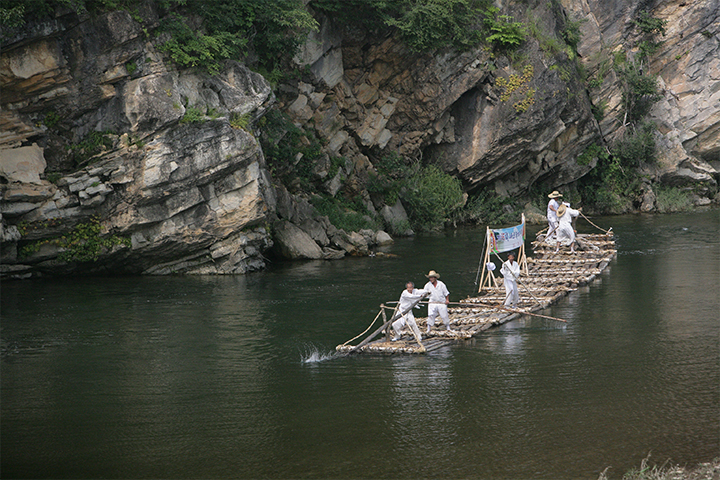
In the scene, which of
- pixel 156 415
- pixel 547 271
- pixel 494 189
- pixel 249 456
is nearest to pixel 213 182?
pixel 547 271

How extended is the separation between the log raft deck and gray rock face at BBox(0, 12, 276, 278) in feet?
26.9

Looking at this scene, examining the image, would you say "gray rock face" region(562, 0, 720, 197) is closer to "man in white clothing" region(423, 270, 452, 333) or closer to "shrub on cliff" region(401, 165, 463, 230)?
"shrub on cliff" region(401, 165, 463, 230)

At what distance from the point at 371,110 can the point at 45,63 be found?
1720 cm

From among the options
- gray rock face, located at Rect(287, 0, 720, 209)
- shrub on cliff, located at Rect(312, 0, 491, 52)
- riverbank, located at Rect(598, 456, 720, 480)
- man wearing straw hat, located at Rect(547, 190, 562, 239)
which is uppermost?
shrub on cliff, located at Rect(312, 0, 491, 52)

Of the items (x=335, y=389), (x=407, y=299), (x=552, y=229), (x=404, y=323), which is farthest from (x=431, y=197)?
(x=335, y=389)

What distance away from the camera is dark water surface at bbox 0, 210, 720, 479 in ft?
31.9

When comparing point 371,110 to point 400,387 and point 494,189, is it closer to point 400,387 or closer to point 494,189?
point 494,189

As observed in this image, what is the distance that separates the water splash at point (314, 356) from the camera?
47.5 ft

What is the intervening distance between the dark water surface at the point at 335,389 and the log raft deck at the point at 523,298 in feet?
1.27

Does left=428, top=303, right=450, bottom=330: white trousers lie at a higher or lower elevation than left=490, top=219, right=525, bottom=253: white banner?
lower

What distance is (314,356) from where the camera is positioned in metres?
14.7

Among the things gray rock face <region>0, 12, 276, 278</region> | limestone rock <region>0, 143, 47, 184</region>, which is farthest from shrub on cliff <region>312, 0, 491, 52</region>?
limestone rock <region>0, 143, 47, 184</region>

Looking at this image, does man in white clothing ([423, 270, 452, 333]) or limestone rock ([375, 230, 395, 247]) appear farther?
limestone rock ([375, 230, 395, 247])

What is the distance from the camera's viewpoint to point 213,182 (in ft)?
78.8
